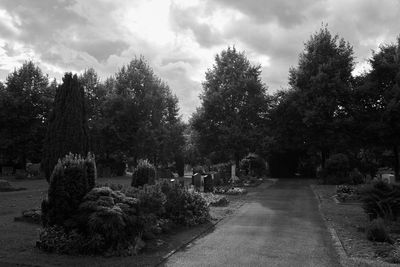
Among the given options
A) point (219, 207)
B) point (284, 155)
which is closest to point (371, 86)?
point (284, 155)

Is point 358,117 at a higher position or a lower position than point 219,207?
higher

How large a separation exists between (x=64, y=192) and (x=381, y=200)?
925 centimetres

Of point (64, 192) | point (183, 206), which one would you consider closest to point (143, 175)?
point (183, 206)

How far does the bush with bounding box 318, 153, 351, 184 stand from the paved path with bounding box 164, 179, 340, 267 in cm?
1548

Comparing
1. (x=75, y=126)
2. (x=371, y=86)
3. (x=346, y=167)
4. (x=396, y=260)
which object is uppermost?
(x=371, y=86)

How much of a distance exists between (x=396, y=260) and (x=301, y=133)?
3000 centimetres

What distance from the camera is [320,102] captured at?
1369 inches

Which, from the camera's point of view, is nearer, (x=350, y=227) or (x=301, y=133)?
(x=350, y=227)

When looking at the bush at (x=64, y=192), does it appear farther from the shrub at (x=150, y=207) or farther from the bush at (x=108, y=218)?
the shrub at (x=150, y=207)

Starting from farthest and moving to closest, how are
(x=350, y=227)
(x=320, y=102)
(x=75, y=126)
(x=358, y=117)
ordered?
1. (x=320, y=102)
2. (x=358, y=117)
3. (x=75, y=126)
4. (x=350, y=227)

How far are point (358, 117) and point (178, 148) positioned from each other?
19.9 m

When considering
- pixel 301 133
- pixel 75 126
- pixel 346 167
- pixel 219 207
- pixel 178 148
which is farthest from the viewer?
pixel 178 148

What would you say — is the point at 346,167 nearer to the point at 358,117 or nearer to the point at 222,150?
the point at 358,117

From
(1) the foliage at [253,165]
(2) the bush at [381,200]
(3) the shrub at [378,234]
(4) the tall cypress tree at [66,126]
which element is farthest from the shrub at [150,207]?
(1) the foliage at [253,165]
